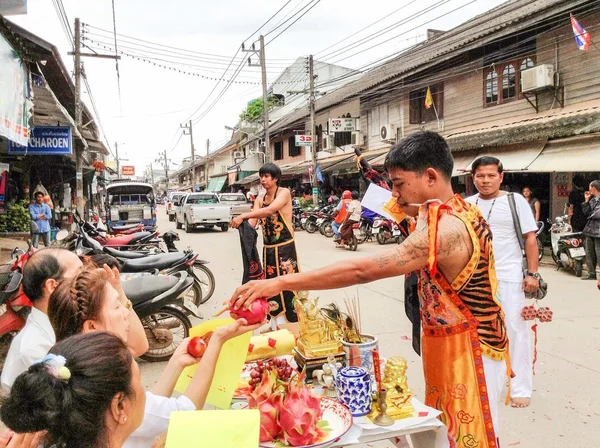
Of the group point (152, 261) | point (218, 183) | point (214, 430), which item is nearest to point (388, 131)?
point (152, 261)

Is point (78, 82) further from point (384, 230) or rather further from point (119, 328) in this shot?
point (119, 328)

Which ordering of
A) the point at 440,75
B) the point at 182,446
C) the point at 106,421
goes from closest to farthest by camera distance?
1. the point at 106,421
2. the point at 182,446
3. the point at 440,75

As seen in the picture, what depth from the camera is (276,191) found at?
16.5ft

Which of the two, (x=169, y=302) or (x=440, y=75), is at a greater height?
(x=440, y=75)

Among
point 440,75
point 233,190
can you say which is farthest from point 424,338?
point 233,190

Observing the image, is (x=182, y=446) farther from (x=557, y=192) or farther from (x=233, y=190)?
(x=233, y=190)

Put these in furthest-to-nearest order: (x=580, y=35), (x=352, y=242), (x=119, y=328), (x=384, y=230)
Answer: (x=384, y=230), (x=352, y=242), (x=580, y=35), (x=119, y=328)

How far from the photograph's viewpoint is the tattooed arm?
1.80 m

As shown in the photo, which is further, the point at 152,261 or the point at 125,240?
the point at 125,240

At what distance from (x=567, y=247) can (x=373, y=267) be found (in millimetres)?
8327

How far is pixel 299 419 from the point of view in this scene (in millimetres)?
1750

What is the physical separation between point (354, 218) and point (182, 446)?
1165 cm

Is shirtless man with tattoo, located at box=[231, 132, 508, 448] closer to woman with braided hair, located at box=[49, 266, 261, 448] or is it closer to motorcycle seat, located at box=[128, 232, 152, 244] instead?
woman with braided hair, located at box=[49, 266, 261, 448]

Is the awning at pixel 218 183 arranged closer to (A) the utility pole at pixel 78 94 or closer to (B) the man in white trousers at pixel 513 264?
(A) the utility pole at pixel 78 94
